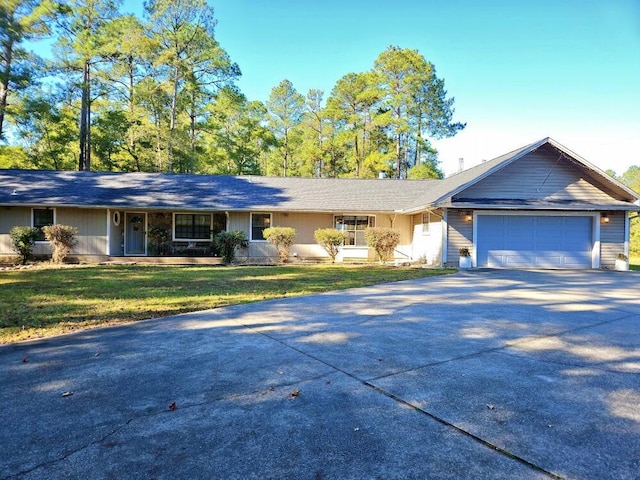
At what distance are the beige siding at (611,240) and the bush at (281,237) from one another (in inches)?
460

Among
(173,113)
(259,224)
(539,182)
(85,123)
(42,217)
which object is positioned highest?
(173,113)

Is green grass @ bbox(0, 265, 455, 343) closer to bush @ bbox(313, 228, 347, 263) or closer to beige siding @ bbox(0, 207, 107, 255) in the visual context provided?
bush @ bbox(313, 228, 347, 263)

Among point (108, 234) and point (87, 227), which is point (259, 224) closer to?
point (108, 234)

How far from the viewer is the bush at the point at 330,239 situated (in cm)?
1580

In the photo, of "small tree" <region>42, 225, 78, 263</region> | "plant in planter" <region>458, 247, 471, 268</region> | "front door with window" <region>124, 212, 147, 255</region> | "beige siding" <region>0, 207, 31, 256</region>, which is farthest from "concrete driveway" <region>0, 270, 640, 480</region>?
"beige siding" <region>0, 207, 31, 256</region>

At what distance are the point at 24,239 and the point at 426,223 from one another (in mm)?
15398

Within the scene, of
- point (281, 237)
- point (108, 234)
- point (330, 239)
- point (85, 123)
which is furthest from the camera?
point (85, 123)

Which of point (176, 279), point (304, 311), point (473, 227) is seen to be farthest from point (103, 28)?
point (304, 311)

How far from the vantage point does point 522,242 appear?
47.8ft

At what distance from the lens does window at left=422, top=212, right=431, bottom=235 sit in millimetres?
15906

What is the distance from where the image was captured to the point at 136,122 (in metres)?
27.0

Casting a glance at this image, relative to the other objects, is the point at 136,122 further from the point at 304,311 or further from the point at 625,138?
the point at 625,138

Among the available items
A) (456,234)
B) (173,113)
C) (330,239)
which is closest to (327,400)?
(456,234)

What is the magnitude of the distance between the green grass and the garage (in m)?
2.91
